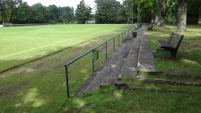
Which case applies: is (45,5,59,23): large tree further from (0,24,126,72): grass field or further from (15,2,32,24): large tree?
(0,24,126,72): grass field

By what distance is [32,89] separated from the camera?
6.52m

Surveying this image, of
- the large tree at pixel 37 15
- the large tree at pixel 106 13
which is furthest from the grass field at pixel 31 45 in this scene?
the large tree at pixel 37 15

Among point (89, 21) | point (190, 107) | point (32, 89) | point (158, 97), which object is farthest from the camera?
point (89, 21)

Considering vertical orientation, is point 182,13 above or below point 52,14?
below

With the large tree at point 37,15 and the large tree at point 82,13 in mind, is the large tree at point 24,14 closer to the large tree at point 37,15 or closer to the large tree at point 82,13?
the large tree at point 37,15

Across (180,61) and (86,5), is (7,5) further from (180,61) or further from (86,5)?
(180,61)

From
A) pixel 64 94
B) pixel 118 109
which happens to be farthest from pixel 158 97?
pixel 64 94

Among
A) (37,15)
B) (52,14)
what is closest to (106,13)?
(37,15)

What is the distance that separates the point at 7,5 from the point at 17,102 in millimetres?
110098

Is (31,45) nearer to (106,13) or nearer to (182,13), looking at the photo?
(182,13)

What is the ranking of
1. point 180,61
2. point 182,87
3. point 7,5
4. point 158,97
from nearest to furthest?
1. point 158,97
2. point 182,87
3. point 180,61
4. point 7,5

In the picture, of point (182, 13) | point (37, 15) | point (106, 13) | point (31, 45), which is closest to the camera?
point (31, 45)

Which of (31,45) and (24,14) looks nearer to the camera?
(31,45)

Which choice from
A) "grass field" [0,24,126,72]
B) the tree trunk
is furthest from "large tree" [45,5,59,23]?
the tree trunk
